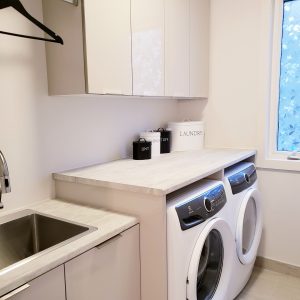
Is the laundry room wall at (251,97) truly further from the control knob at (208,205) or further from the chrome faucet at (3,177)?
the chrome faucet at (3,177)

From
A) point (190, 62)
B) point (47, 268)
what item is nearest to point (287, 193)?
point (190, 62)

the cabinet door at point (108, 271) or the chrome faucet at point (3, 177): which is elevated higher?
the chrome faucet at point (3, 177)

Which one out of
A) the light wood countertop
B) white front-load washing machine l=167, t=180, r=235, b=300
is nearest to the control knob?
white front-load washing machine l=167, t=180, r=235, b=300

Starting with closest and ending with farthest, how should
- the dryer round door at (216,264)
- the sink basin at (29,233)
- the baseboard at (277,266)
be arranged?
1. the sink basin at (29,233)
2. the dryer round door at (216,264)
3. the baseboard at (277,266)

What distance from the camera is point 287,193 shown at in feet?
7.25

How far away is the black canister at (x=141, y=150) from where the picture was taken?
199cm

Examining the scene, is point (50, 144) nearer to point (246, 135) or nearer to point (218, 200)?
point (218, 200)

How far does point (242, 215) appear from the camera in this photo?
180 cm

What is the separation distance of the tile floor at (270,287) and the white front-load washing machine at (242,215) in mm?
89

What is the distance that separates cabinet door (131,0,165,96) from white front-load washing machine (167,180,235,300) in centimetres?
65

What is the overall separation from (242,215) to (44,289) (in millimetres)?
1271

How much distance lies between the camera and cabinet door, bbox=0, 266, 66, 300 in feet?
2.72

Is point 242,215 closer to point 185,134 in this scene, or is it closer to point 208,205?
point 208,205

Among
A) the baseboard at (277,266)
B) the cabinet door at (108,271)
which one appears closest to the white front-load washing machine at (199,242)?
the cabinet door at (108,271)
